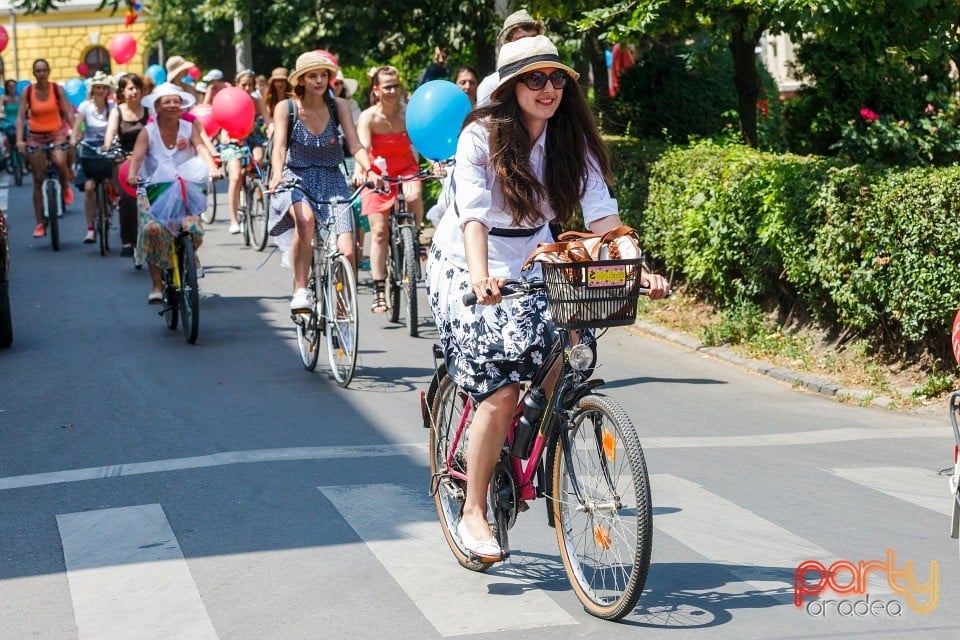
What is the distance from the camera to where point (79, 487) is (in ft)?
23.4

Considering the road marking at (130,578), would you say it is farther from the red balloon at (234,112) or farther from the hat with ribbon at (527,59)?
the red balloon at (234,112)

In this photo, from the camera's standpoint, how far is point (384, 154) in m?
12.5

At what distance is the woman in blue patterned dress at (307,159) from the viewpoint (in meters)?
9.89

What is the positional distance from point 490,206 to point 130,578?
6.50 feet

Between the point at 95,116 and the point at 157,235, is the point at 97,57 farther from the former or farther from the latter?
the point at 157,235

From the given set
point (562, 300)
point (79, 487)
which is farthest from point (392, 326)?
point (562, 300)

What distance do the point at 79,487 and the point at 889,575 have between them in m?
3.77

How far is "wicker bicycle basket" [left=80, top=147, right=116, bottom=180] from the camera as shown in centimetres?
1648

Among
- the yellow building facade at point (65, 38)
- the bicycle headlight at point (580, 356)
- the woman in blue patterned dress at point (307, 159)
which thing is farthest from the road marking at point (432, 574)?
the yellow building facade at point (65, 38)

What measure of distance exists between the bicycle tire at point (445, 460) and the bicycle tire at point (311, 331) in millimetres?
4176

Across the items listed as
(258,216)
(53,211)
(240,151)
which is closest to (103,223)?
(53,211)

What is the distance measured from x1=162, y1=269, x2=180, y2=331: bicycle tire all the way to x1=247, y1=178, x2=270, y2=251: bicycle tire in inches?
200

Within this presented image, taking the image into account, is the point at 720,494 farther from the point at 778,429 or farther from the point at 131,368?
the point at 131,368

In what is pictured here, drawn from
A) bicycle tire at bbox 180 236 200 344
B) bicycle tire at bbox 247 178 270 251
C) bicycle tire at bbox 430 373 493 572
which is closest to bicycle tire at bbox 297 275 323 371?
bicycle tire at bbox 180 236 200 344
